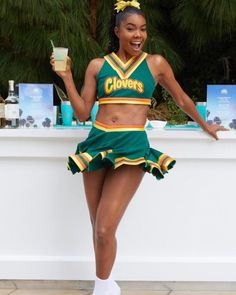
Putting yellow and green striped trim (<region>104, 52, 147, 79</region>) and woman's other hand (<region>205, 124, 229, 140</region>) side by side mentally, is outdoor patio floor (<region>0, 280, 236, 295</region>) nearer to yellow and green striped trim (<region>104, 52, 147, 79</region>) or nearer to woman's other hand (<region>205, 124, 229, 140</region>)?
woman's other hand (<region>205, 124, 229, 140</region>)

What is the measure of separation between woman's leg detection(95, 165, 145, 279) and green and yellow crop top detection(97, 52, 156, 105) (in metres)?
0.28

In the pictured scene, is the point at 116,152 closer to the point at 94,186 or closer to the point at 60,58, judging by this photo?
the point at 94,186

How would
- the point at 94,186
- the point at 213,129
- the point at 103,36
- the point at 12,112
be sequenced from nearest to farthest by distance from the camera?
the point at 94,186 → the point at 213,129 → the point at 12,112 → the point at 103,36

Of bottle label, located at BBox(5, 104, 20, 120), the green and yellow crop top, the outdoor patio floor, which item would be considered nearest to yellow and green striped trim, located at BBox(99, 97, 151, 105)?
the green and yellow crop top

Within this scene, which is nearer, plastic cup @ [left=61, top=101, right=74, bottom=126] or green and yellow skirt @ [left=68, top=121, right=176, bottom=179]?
green and yellow skirt @ [left=68, top=121, right=176, bottom=179]

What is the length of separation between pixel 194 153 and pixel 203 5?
1.86 metres

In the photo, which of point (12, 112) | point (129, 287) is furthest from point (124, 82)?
point (129, 287)

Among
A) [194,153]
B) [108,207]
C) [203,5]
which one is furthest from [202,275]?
[203,5]

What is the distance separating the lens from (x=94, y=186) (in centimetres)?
252

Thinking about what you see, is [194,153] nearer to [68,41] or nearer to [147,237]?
[147,237]

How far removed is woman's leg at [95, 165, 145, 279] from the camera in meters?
2.44

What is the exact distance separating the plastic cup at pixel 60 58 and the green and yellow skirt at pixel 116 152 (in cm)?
28

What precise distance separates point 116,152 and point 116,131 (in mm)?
90

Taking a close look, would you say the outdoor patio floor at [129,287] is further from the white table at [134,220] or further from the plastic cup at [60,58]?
the plastic cup at [60,58]
